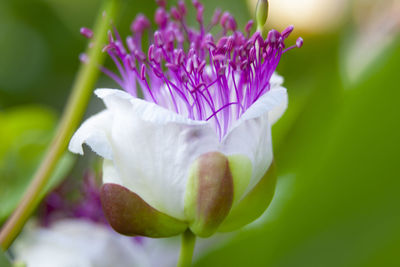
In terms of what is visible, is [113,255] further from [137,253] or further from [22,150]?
[22,150]

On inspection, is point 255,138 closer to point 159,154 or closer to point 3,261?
point 159,154

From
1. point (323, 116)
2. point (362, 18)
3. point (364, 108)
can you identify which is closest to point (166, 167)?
point (364, 108)

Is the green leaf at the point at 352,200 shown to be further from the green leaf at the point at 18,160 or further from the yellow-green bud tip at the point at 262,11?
the green leaf at the point at 18,160

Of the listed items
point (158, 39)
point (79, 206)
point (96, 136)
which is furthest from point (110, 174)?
point (79, 206)

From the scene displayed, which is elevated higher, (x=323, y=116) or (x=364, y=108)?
(x=364, y=108)

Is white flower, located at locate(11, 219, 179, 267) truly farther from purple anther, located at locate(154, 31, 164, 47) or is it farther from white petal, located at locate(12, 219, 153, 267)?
purple anther, located at locate(154, 31, 164, 47)

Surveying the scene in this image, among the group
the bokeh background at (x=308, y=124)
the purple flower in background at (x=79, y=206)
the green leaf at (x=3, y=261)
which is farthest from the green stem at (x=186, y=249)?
the purple flower in background at (x=79, y=206)
